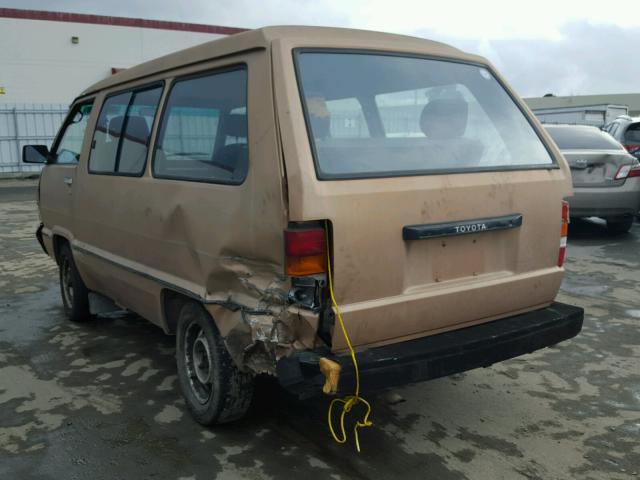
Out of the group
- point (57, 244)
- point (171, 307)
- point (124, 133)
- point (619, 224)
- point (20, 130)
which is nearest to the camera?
point (171, 307)

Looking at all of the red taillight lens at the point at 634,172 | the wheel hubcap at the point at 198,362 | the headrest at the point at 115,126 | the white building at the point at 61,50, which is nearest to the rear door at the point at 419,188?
the wheel hubcap at the point at 198,362

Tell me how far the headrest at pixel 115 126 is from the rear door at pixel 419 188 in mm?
1826

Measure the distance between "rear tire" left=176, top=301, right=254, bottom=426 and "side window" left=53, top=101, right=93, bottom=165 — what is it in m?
2.07

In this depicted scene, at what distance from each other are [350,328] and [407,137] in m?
1.08

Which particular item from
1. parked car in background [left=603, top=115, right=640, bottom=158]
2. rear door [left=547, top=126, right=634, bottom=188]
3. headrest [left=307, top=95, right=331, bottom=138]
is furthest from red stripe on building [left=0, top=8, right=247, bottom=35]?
headrest [left=307, top=95, right=331, bottom=138]

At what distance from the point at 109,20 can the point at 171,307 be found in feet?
78.0

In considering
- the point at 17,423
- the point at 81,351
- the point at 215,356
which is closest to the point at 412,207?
the point at 215,356

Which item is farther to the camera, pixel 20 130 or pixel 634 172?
pixel 20 130

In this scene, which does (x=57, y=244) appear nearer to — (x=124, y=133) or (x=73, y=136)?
(x=73, y=136)

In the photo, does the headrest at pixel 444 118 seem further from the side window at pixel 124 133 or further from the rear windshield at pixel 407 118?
the side window at pixel 124 133

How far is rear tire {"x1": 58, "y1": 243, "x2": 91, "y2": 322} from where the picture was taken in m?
5.10

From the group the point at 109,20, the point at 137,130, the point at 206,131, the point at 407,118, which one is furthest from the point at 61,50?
the point at 407,118

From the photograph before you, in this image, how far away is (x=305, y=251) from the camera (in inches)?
102

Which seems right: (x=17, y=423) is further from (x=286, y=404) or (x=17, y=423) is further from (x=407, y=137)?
(x=407, y=137)
